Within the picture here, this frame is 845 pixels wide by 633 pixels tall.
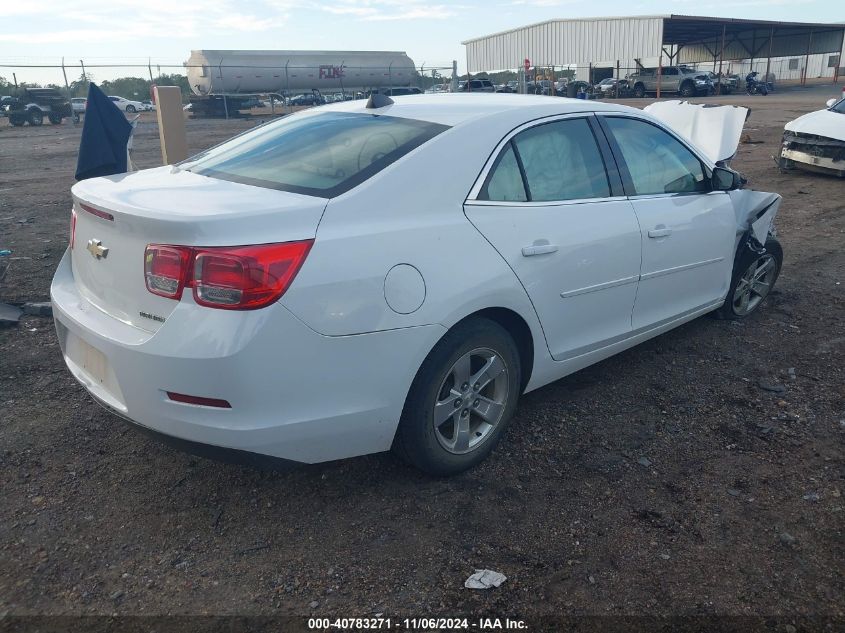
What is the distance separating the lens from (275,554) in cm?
277

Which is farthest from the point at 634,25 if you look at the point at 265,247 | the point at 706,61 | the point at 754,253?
the point at 265,247

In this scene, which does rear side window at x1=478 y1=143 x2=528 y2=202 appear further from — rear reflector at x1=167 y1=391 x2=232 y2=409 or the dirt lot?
rear reflector at x1=167 y1=391 x2=232 y2=409

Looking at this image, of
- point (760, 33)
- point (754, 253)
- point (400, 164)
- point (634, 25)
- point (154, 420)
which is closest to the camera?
point (154, 420)

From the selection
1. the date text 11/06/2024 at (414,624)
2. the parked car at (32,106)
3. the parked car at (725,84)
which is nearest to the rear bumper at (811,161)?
the date text 11/06/2024 at (414,624)

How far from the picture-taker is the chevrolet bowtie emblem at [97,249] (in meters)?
2.89

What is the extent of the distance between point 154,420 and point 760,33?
64045 millimetres

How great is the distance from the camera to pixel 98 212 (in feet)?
9.59

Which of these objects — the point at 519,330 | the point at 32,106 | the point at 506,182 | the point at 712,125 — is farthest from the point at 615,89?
the point at 519,330

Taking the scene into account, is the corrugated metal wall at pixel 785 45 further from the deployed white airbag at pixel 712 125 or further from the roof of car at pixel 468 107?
the roof of car at pixel 468 107

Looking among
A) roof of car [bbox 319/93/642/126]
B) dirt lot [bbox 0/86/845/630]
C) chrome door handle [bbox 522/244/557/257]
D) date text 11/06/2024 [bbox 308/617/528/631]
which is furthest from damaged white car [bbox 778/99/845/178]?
date text 11/06/2024 [bbox 308/617/528/631]

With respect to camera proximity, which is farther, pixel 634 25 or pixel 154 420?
pixel 634 25

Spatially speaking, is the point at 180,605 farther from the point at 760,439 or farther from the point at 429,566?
the point at 760,439

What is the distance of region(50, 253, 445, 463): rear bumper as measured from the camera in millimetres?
2498

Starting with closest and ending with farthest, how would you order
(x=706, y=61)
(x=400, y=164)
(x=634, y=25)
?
(x=400, y=164), (x=634, y=25), (x=706, y=61)
